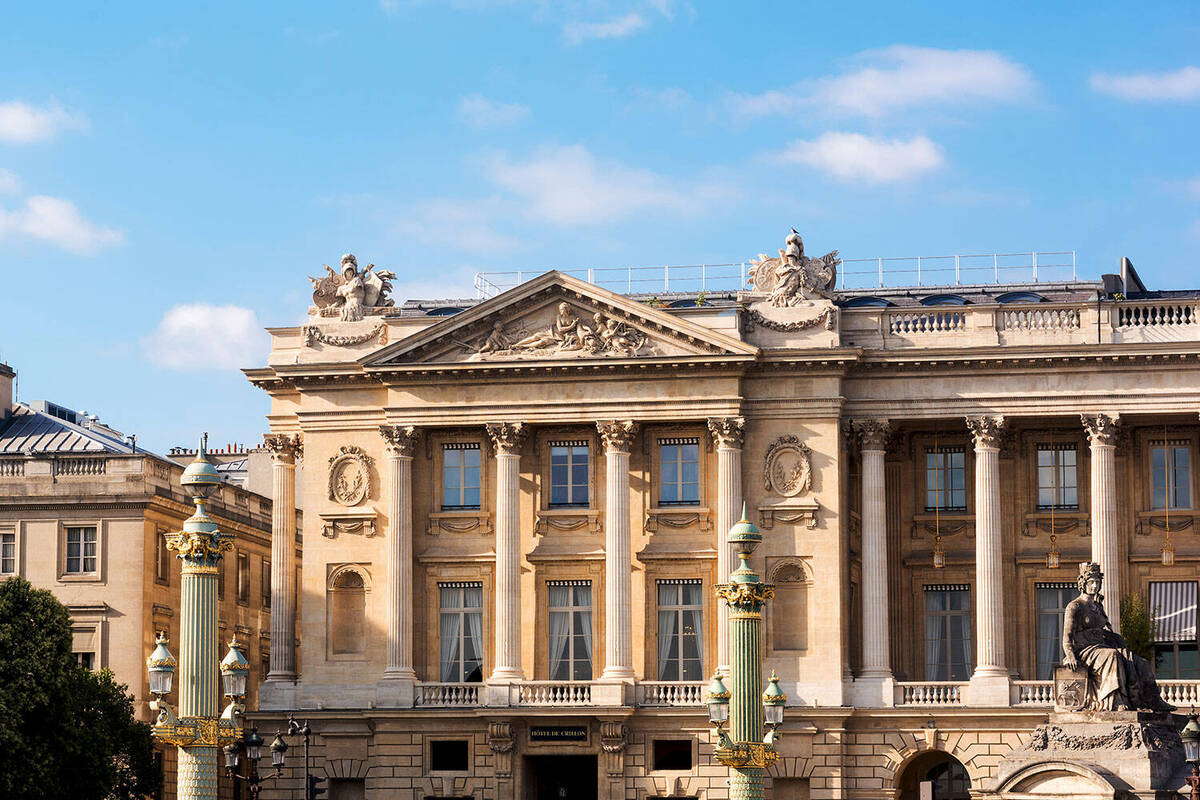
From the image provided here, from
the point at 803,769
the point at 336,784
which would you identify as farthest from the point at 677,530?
the point at 336,784

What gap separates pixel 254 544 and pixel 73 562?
10.2m

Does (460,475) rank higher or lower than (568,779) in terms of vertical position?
higher

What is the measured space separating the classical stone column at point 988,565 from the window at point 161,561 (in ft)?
82.6

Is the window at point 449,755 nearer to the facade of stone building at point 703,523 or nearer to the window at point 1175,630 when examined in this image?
the facade of stone building at point 703,523

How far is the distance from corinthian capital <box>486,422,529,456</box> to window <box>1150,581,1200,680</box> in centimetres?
1892

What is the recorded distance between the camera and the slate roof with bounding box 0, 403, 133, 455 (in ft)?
260

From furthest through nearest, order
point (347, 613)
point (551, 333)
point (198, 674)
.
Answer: point (347, 613)
point (551, 333)
point (198, 674)

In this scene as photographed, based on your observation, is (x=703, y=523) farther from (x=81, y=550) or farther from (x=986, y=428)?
(x=81, y=550)

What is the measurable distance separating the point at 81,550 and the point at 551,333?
16.7 metres

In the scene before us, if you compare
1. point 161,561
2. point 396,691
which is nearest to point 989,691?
point 396,691

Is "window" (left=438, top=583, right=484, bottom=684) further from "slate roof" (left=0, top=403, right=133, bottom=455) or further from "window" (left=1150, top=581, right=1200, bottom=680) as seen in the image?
"window" (left=1150, top=581, right=1200, bottom=680)

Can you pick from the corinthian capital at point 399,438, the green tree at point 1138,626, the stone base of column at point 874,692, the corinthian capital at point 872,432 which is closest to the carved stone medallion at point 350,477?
the corinthian capital at point 399,438

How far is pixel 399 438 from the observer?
233 feet

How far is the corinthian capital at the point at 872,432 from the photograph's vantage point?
69.8 meters
